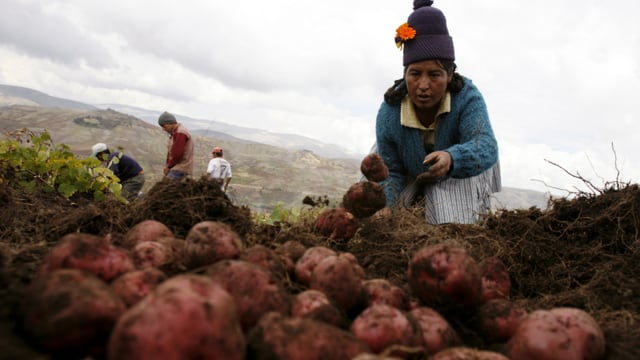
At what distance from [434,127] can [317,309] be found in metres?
3.36

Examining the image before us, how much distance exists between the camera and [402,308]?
Answer: 2.01 meters

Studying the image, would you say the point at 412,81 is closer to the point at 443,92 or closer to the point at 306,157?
the point at 443,92

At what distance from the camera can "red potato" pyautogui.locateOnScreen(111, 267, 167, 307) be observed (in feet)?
5.23

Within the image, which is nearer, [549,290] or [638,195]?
[549,290]

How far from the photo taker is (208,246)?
1.93 metres

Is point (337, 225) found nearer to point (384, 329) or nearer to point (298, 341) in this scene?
point (384, 329)

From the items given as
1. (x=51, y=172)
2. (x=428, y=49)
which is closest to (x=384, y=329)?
(x=428, y=49)

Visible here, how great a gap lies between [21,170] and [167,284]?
447cm

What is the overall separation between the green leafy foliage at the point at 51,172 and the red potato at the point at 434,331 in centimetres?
384

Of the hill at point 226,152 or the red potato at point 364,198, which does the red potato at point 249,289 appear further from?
the hill at point 226,152

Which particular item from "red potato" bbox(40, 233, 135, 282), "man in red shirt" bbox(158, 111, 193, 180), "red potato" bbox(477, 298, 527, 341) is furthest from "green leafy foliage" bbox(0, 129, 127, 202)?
"man in red shirt" bbox(158, 111, 193, 180)

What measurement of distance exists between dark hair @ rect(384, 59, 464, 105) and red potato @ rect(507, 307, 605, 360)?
314cm

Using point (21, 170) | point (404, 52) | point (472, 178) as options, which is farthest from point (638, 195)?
point (21, 170)

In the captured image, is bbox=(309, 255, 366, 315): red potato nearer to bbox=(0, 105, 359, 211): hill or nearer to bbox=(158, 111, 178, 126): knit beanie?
bbox=(158, 111, 178, 126): knit beanie
